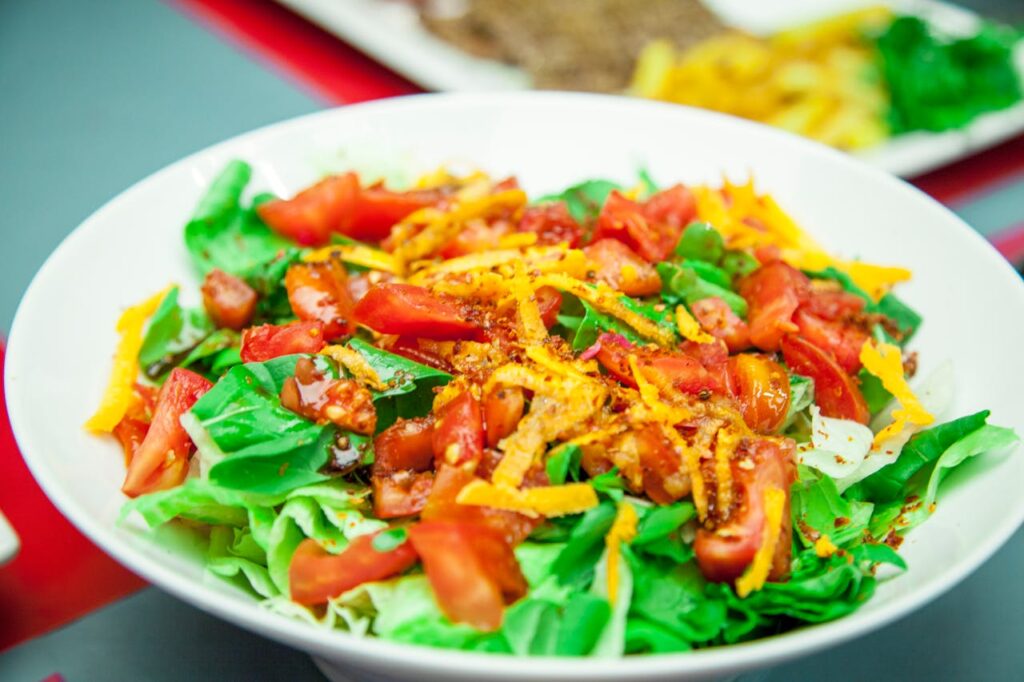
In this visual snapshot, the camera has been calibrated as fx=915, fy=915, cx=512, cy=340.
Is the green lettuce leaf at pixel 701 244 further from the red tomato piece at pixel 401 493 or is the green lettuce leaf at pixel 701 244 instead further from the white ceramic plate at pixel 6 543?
the white ceramic plate at pixel 6 543

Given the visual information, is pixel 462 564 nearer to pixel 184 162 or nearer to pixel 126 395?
pixel 126 395

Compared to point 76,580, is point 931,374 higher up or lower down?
higher up

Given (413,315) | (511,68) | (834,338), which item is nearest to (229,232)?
(413,315)

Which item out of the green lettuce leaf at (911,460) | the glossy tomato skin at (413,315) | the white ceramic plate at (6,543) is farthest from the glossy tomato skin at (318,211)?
the green lettuce leaf at (911,460)

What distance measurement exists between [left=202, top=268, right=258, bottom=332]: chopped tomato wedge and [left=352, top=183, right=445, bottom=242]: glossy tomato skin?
0.36 meters

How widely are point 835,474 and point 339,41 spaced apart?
3.69 m

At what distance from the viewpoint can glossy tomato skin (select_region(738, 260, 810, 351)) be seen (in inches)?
82.8

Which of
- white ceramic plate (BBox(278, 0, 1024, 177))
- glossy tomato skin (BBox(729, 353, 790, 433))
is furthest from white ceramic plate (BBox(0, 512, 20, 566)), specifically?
white ceramic plate (BBox(278, 0, 1024, 177))

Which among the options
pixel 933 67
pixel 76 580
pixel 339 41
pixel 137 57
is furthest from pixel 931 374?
pixel 137 57

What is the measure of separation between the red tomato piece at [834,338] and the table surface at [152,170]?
0.59 metres

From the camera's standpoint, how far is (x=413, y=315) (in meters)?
1.87

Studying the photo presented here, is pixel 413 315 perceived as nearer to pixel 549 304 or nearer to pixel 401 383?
pixel 401 383

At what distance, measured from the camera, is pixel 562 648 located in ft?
4.70

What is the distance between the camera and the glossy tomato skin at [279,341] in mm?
1902
